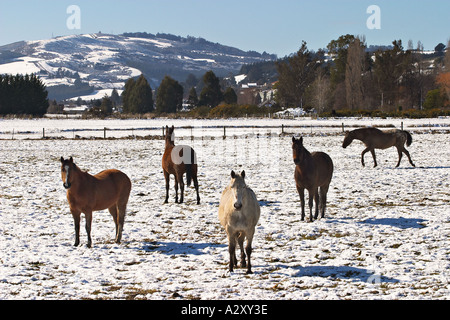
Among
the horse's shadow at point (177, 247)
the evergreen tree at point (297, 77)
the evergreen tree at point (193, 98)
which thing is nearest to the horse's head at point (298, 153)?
the horse's shadow at point (177, 247)

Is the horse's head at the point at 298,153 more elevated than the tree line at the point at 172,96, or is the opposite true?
the tree line at the point at 172,96

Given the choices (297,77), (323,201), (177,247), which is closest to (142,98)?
(297,77)

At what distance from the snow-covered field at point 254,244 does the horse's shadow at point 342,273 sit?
2cm

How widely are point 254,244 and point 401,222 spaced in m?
3.45

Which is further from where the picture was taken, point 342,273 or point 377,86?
point 377,86

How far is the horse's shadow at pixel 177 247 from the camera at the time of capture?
28.1 ft

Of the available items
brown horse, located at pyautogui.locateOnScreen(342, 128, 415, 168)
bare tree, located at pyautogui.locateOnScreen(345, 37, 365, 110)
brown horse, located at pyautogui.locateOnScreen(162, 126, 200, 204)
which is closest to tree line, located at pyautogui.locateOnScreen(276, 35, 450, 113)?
bare tree, located at pyautogui.locateOnScreen(345, 37, 365, 110)

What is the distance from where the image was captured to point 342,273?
712 cm

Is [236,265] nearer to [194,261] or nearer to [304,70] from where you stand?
[194,261]

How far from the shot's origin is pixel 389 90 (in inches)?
2948

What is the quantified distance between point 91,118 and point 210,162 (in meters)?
56.7

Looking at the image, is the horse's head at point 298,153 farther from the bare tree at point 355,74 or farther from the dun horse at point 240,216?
the bare tree at point 355,74

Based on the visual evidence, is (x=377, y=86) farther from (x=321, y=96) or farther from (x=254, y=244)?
(x=254, y=244)
